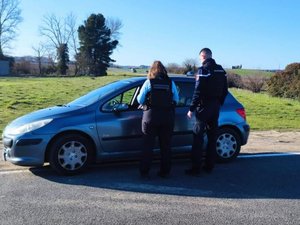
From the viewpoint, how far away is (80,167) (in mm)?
7348

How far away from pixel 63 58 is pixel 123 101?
84.3m

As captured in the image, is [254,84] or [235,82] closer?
[254,84]

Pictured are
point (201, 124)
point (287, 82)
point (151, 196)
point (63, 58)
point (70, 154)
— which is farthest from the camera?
point (63, 58)

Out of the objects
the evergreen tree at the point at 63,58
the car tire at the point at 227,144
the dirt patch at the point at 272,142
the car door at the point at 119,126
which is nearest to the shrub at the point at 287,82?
the dirt patch at the point at 272,142

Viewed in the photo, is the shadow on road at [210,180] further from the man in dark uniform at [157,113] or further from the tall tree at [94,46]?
the tall tree at [94,46]

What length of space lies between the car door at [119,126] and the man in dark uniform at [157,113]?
1.56 ft

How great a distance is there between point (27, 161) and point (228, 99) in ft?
12.2

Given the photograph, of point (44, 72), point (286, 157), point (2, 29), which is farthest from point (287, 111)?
point (2, 29)

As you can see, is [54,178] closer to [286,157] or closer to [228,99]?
[228,99]

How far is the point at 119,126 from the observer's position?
7512mm

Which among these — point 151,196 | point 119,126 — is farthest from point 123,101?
point 151,196

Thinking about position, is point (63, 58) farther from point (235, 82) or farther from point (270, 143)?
point (270, 143)

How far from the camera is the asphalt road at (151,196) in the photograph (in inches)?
213

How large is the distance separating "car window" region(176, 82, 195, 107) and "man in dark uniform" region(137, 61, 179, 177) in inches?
34.2
